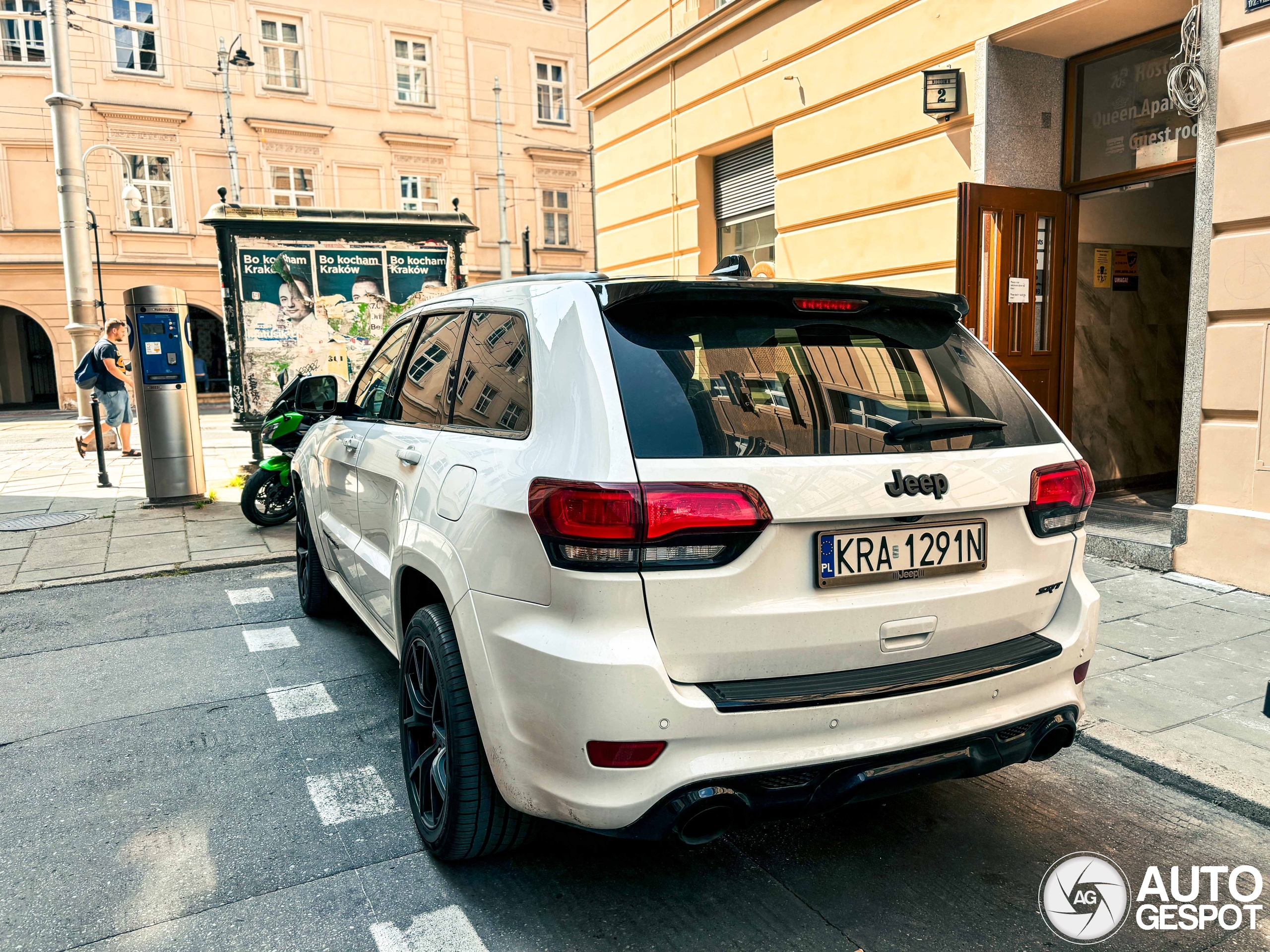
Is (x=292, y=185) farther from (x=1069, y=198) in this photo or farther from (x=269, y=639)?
(x=269, y=639)

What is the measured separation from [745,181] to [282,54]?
78.5 ft

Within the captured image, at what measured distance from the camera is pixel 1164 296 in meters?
8.41

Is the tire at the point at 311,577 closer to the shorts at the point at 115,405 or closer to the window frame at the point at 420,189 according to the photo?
the shorts at the point at 115,405

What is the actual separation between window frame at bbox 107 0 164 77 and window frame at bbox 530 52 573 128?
1129cm

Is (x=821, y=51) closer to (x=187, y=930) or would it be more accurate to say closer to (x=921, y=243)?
(x=921, y=243)

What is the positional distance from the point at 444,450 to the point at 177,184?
94.8 feet

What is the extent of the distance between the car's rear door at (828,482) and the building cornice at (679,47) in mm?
7792

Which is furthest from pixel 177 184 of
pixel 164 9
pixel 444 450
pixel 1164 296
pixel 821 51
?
pixel 444 450

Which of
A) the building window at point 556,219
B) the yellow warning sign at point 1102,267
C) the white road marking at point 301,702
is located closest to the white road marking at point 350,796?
the white road marking at point 301,702

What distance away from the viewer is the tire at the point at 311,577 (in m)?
5.23

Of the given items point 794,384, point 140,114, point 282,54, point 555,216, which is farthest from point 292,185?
point 794,384

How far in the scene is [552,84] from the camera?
32.9m

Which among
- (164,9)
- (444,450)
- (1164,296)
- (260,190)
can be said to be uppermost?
(164,9)

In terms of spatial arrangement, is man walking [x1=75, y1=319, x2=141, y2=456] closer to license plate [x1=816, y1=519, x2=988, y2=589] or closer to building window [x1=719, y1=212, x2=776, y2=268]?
building window [x1=719, y1=212, x2=776, y2=268]
